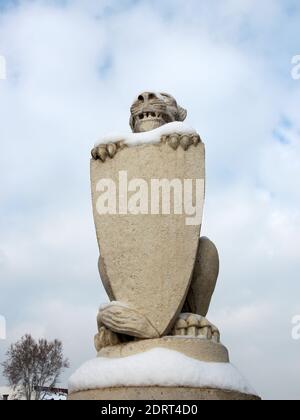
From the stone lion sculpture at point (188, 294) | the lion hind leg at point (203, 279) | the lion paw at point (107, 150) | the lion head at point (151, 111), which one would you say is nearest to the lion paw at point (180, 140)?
the stone lion sculpture at point (188, 294)

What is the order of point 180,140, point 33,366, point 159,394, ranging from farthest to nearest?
point 33,366, point 180,140, point 159,394

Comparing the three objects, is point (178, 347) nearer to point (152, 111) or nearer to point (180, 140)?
point (180, 140)

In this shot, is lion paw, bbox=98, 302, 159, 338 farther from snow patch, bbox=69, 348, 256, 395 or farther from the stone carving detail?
the stone carving detail

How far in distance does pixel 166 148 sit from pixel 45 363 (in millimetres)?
17358

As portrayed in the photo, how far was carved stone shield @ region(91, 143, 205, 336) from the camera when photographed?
5.61 meters

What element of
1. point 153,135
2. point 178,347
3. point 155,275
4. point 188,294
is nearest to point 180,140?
point 153,135

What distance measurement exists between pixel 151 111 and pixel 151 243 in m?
1.64

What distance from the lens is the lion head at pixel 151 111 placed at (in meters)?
6.54

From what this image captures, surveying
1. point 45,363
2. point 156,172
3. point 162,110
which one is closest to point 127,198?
point 156,172

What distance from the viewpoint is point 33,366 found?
21547mm

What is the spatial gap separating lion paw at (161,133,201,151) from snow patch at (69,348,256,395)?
1.99m

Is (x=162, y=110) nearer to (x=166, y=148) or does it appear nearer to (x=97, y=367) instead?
(x=166, y=148)
